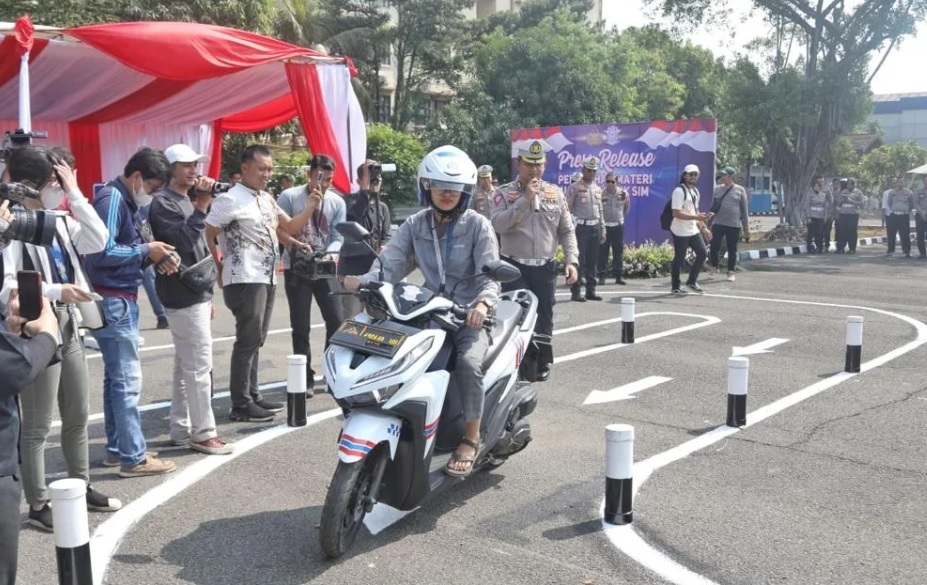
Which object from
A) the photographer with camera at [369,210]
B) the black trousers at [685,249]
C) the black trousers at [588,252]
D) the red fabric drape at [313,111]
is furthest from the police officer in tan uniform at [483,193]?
the photographer with camera at [369,210]

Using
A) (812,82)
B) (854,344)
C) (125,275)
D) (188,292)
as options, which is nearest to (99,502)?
(125,275)

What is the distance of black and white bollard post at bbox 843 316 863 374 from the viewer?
7922 mm

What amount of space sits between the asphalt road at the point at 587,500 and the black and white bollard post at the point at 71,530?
0.64 metres

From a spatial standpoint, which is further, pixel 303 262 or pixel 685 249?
pixel 685 249

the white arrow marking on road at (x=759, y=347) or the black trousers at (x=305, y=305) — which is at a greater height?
the black trousers at (x=305, y=305)

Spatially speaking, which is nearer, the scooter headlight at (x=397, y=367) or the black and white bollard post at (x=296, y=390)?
the scooter headlight at (x=397, y=367)

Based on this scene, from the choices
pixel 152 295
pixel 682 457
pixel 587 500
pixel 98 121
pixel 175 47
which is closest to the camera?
pixel 587 500

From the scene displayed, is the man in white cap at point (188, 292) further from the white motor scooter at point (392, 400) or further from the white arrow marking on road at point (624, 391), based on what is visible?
the white arrow marking on road at point (624, 391)

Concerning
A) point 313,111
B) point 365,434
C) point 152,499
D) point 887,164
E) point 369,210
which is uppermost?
point 887,164

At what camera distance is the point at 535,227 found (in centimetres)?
778

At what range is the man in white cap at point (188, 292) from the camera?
5.57 metres

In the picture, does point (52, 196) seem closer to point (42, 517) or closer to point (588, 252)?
point (42, 517)

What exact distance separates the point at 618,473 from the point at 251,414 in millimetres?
3188

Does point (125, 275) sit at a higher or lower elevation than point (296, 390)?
higher
